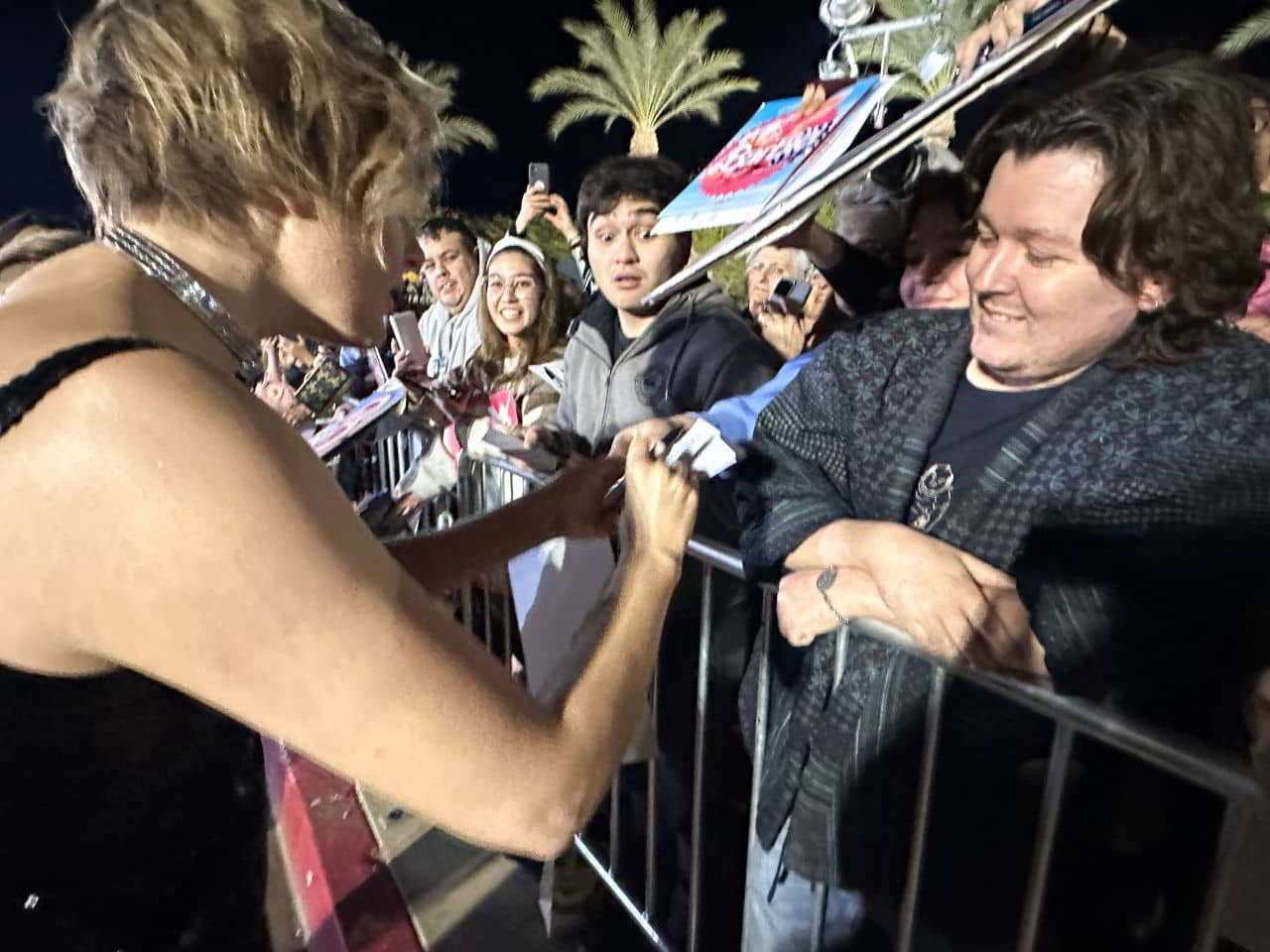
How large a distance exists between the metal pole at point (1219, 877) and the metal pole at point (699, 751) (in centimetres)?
Result: 103

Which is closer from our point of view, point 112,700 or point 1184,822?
point 112,700

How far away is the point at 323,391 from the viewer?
3.45m

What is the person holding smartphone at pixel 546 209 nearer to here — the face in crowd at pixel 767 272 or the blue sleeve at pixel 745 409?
the face in crowd at pixel 767 272

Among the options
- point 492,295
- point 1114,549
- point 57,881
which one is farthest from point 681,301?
point 57,881

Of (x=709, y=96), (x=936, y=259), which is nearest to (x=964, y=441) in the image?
(x=936, y=259)

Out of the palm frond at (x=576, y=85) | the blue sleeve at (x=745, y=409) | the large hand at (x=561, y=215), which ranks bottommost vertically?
the blue sleeve at (x=745, y=409)

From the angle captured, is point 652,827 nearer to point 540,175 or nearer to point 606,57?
point 540,175

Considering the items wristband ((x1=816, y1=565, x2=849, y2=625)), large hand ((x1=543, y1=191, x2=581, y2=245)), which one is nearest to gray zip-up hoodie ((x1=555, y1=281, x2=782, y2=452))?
wristband ((x1=816, y1=565, x2=849, y2=625))

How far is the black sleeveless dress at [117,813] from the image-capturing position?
90 cm

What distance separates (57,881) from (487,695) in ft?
2.10

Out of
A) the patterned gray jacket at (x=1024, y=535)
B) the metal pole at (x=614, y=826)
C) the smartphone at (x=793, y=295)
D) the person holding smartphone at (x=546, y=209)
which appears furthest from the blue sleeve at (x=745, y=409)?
the person holding smartphone at (x=546, y=209)

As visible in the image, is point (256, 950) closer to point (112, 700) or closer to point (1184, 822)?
point (112, 700)

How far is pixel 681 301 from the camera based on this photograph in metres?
2.52

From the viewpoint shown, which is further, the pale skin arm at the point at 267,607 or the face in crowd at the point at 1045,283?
the face in crowd at the point at 1045,283
